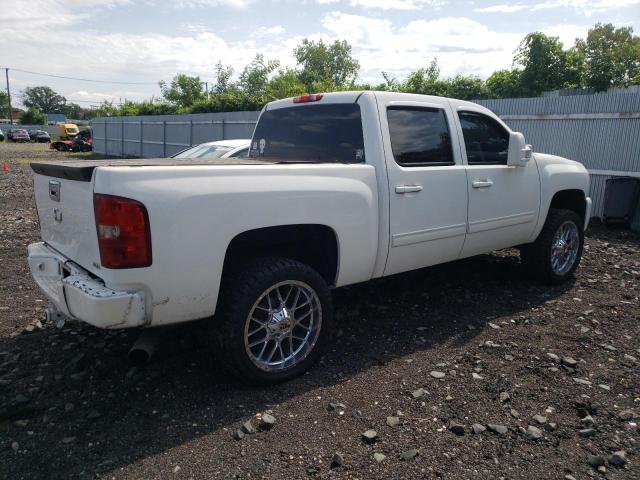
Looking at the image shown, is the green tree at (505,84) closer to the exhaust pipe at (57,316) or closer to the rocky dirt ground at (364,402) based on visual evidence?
the rocky dirt ground at (364,402)

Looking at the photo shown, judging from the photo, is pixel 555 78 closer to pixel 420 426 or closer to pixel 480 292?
pixel 480 292

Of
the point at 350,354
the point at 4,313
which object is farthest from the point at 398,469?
the point at 4,313

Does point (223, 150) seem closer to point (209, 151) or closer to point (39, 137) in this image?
point (209, 151)

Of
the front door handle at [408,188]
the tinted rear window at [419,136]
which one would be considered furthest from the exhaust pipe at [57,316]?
the tinted rear window at [419,136]

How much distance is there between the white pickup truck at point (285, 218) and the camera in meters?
2.74

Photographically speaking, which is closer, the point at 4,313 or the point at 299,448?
the point at 299,448

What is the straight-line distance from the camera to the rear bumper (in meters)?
2.69

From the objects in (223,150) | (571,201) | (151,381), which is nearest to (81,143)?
(223,150)

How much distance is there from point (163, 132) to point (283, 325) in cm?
2267

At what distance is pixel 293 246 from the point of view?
148 inches

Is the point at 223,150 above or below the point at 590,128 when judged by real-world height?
below

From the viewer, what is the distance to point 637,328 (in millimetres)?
4488

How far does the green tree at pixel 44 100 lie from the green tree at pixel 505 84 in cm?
11444

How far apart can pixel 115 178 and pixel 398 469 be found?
6.90ft
